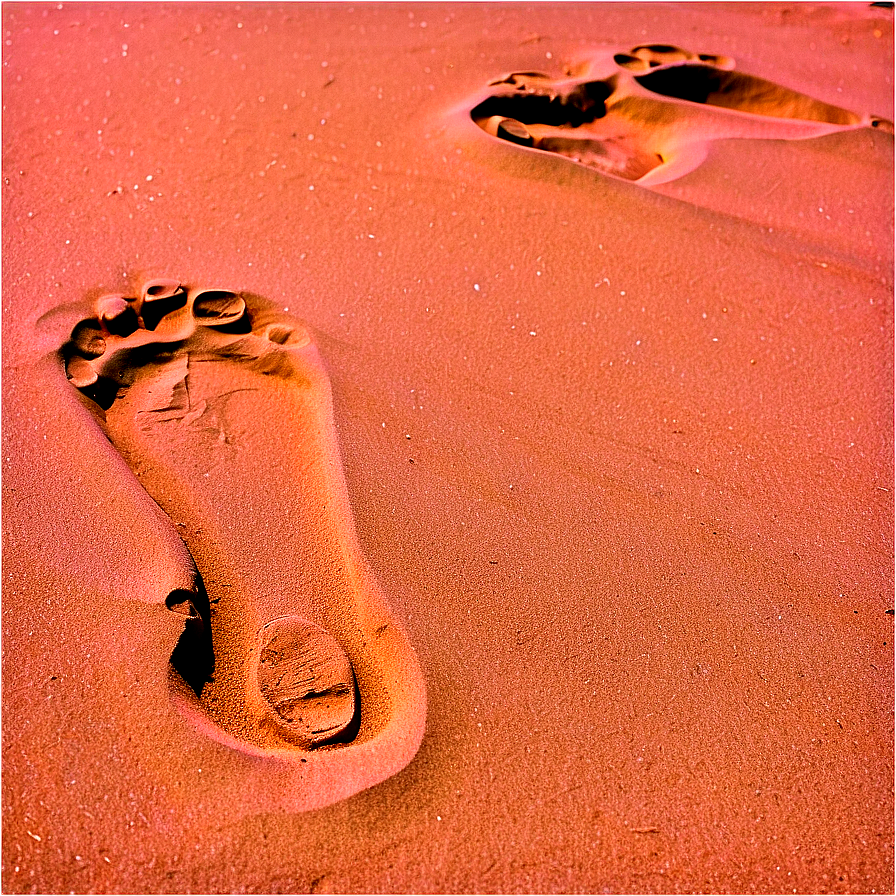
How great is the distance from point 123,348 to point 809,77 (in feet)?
8.23

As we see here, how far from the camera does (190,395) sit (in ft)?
5.84

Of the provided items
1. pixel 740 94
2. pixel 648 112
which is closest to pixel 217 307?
pixel 648 112

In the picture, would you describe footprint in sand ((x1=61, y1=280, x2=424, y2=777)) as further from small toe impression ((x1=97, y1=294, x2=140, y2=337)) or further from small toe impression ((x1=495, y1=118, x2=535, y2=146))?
small toe impression ((x1=495, y1=118, x2=535, y2=146))

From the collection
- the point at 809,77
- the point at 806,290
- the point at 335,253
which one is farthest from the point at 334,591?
the point at 809,77

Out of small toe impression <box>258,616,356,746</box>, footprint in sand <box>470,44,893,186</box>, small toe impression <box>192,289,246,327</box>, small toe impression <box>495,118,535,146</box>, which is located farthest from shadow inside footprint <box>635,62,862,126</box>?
small toe impression <box>258,616,356,746</box>

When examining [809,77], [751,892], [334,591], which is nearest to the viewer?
[751,892]

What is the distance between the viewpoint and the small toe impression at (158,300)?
190cm

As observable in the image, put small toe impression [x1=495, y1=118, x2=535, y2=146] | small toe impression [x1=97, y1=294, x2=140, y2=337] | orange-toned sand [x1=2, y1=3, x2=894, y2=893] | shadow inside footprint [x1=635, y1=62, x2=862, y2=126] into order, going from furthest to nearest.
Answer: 1. shadow inside footprint [x1=635, y1=62, x2=862, y2=126]
2. small toe impression [x1=495, y1=118, x2=535, y2=146]
3. small toe impression [x1=97, y1=294, x2=140, y2=337]
4. orange-toned sand [x1=2, y1=3, x2=894, y2=893]

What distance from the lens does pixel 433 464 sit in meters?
1.68

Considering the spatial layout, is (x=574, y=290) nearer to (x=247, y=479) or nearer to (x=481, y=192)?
(x=481, y=192)

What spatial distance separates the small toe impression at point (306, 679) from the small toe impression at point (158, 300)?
84 cm

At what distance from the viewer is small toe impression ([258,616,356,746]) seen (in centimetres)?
133

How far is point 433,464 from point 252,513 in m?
0.37

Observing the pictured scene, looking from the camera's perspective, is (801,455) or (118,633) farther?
(801,455)
